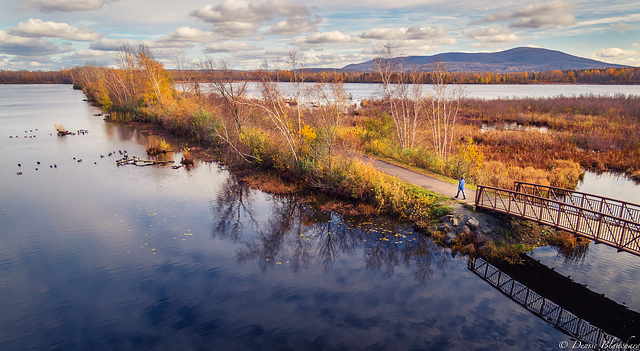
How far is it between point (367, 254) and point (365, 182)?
702 cm

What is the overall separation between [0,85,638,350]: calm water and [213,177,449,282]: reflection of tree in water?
10cm

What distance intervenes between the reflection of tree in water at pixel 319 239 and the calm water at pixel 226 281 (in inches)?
3.8

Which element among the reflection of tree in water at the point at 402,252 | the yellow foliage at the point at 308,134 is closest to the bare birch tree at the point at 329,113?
the yellow foliage at the point at 308,134

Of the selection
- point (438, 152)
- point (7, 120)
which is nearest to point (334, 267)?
point (438, 152)

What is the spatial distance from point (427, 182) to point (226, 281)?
49.1 ft

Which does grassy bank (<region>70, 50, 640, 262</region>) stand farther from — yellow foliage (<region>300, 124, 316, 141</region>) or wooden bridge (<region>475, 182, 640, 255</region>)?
wooden bridge (<region>475, 182, 640, 255</region>)

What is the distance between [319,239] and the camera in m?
19.2

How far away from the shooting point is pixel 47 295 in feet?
45.8

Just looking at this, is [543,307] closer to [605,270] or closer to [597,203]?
[605,270]

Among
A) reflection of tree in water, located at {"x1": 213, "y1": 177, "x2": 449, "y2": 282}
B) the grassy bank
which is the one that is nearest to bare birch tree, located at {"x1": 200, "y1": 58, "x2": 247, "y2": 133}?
the grassy bank

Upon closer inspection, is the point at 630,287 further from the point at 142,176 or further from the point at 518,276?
the point at 142,176

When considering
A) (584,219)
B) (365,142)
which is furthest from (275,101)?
(584,219)

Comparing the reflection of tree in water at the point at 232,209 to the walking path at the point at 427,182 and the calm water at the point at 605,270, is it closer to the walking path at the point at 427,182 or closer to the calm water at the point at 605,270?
the walking path at the point at 427,182

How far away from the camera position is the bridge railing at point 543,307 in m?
11.9
